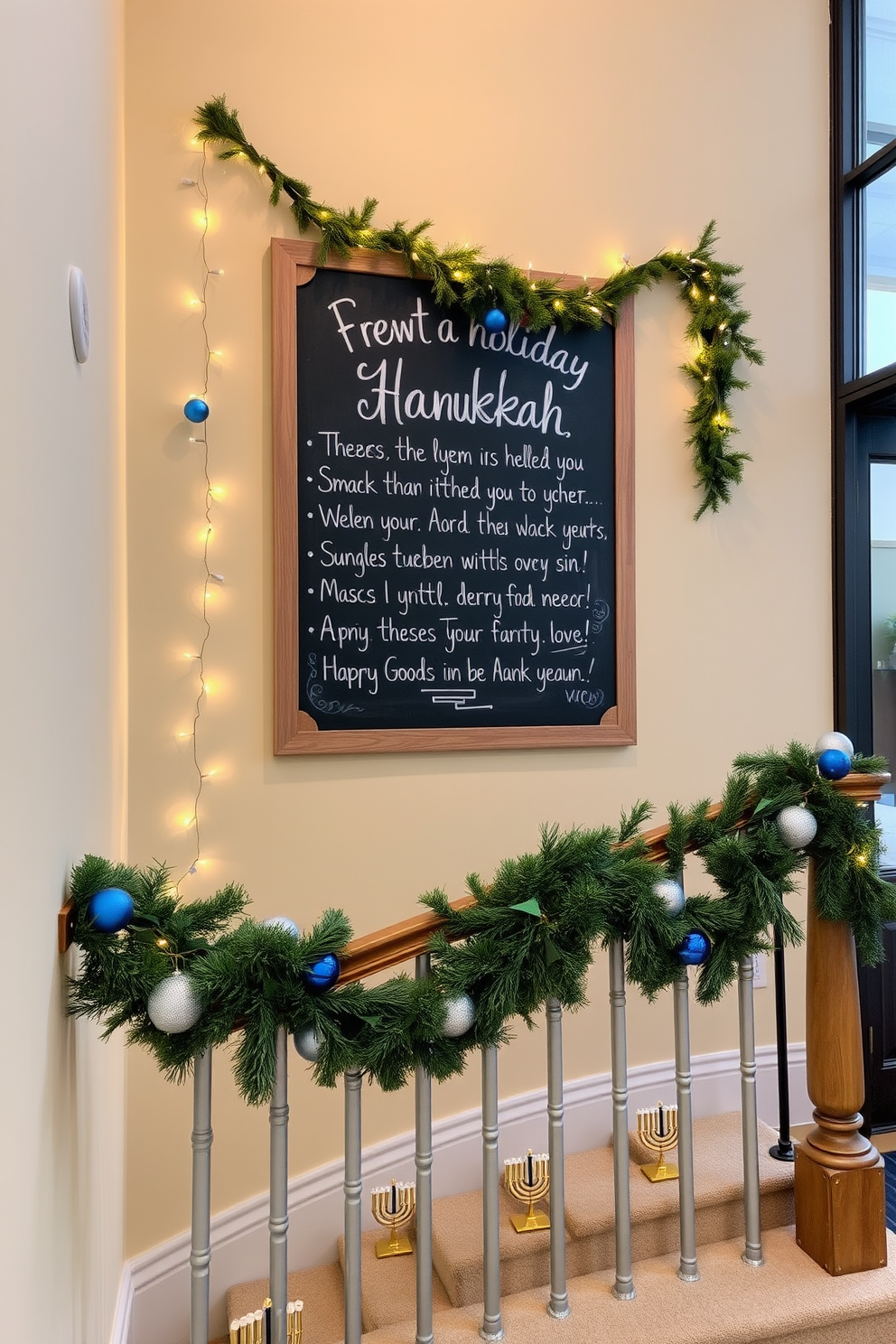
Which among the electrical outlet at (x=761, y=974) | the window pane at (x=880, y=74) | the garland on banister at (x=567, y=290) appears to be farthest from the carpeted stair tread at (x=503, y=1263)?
the window pane at (x=880, y=74)

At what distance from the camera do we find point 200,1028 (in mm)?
1198

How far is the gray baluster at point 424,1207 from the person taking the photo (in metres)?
1.43

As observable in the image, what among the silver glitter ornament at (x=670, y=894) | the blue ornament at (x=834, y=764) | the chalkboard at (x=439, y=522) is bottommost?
the silver glitter ornament at (x=670, y=894)

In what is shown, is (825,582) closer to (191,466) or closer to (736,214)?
(736,214)

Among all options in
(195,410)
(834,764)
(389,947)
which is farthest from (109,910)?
(195,410)

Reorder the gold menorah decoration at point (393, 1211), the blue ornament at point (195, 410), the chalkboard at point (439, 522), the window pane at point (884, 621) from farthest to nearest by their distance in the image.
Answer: the window pane at point (884, 621) → the chalkboard at point (439, 522) → the blue ornament at point (195, 410) → the gold menorah decoration at point (393, 1211)

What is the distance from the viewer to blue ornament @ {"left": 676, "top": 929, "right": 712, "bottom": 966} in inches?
59.9

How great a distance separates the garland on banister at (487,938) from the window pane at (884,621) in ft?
3.77

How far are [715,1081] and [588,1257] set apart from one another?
815mm

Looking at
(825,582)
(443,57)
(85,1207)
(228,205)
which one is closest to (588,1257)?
(85,1207)

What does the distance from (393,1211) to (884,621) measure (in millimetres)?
2190

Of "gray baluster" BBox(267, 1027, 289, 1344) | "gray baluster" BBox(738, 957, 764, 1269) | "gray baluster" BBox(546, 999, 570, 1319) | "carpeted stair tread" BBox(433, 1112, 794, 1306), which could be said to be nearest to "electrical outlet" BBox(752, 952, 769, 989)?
"carpeted stair tread" BBox(433, 1112, 794, 1306)

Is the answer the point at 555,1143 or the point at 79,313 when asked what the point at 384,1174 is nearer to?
the point at 555,1143

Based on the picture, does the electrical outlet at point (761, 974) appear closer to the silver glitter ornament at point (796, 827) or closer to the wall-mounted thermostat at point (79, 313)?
the silver glitter ornament at point (796, 827)
